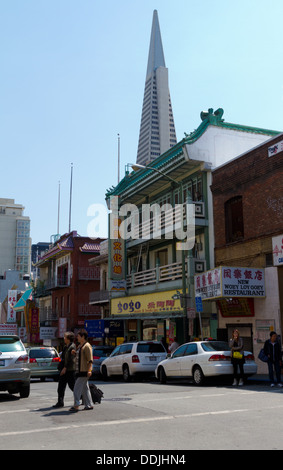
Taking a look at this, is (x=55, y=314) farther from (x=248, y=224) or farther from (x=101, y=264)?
(x=248, y=224)

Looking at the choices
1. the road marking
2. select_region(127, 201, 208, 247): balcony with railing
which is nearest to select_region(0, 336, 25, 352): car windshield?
the road marking

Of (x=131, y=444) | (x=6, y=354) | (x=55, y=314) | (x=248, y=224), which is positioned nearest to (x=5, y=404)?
(x=6, y=354)

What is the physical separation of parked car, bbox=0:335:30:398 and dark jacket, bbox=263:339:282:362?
24.6ft

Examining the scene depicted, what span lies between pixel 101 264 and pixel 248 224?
20436mm

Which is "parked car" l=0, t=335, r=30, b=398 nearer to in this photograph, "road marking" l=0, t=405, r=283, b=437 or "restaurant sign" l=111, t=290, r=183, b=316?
"road marking" l=0, t=405, r=283, b=437

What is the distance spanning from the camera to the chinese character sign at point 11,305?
69488mm

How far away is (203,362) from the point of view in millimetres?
16188

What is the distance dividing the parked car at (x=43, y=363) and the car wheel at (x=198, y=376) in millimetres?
7467

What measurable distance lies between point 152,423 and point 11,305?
64.2 meters

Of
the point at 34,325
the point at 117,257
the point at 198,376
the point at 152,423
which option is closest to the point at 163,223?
the point at 117,257

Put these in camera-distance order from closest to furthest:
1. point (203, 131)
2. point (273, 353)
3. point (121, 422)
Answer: point (121, 422) < point (273, 353) < point (203, 131)

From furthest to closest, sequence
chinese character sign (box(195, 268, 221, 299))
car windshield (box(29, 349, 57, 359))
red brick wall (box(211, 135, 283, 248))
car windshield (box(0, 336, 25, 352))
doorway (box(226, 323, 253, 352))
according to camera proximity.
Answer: doorway (box(226, 323, 253, 352)) → car windshield (box(29, 349, 57, 359)) → red brick wall (box(211, 135, 283, 248)) → chinese character sign (box(195, 268, 221, 299)) → car windshield (box(0, 336, 25, 352))

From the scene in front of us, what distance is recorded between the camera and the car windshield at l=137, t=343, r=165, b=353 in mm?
20453

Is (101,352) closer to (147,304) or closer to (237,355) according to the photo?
(147,304)
